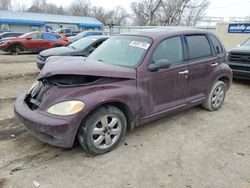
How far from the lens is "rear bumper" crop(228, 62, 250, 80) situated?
7441 mm

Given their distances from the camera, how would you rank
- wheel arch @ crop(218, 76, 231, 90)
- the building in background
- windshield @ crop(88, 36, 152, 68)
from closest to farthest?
windshield @ crop(88, 36, 152, 68), wheel arch @ crop(218, 76, 231, 90), the building in background

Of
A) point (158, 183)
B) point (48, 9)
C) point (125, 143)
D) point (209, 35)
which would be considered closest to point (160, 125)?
point (125, 143)

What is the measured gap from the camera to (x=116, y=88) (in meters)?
3.41

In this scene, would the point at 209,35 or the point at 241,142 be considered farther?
Answer: the point at 209,35

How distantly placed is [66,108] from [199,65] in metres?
2.73

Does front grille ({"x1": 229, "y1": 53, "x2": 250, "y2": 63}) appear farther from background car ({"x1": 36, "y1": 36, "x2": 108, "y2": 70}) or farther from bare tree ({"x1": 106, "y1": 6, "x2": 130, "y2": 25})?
bare tree ({"x1": 106, "y1": 6, "x2": 130, "y2": 25})

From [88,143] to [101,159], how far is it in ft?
1.01

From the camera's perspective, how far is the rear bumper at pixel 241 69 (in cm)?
744

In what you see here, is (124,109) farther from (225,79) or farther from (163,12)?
(163,12)

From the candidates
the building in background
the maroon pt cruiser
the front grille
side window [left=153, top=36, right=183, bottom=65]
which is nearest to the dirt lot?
the maroon pt cruiser

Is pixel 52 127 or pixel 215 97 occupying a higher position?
pixel 52 127

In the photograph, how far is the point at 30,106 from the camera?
347 centimetres

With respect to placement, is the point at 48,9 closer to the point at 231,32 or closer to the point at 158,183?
the point at 231,32

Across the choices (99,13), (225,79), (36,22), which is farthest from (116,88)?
(99,13)
